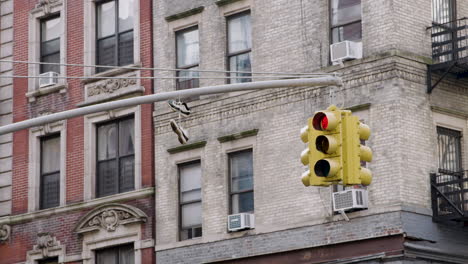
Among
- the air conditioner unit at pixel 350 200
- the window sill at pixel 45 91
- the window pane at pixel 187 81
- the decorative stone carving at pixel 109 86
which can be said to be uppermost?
the window sill at pixel 45 91

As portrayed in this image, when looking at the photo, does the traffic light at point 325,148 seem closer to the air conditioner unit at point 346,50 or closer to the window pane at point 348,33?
the air conditioner unit at point 346,50

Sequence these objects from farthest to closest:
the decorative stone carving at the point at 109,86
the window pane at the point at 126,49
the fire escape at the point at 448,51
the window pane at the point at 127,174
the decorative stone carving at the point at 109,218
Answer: the window pane at the point at 126,49 < the decorative stone carving at the point at 109,86 < the window pane at the point at 127,174 < the decorative stone carving at the point at 109,218 < the fire escape at the point at 448,51

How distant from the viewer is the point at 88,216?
36.2m

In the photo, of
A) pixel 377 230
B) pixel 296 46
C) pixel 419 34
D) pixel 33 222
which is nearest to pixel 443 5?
pixel 419 34

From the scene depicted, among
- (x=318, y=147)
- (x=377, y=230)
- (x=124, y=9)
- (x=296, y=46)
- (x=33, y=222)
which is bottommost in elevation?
(x=318, y=147)

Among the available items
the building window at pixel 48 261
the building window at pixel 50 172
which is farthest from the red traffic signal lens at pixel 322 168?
the building window at pixel 50 172

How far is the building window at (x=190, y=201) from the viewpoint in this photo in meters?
34.2

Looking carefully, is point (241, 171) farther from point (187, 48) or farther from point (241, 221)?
point (187, 48)

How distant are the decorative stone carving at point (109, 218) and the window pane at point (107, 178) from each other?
2.37 feet

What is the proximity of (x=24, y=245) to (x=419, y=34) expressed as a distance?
1352 centimetres

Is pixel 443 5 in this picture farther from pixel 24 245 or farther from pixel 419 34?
pixel 24 245

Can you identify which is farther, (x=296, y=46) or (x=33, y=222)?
(x=33, y=222)

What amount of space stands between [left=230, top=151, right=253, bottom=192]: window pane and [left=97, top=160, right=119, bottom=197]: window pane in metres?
4.22

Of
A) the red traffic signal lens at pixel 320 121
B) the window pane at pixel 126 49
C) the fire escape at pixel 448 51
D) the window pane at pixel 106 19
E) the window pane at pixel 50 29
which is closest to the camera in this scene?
the red traffic signal lens at pixel 320 121
